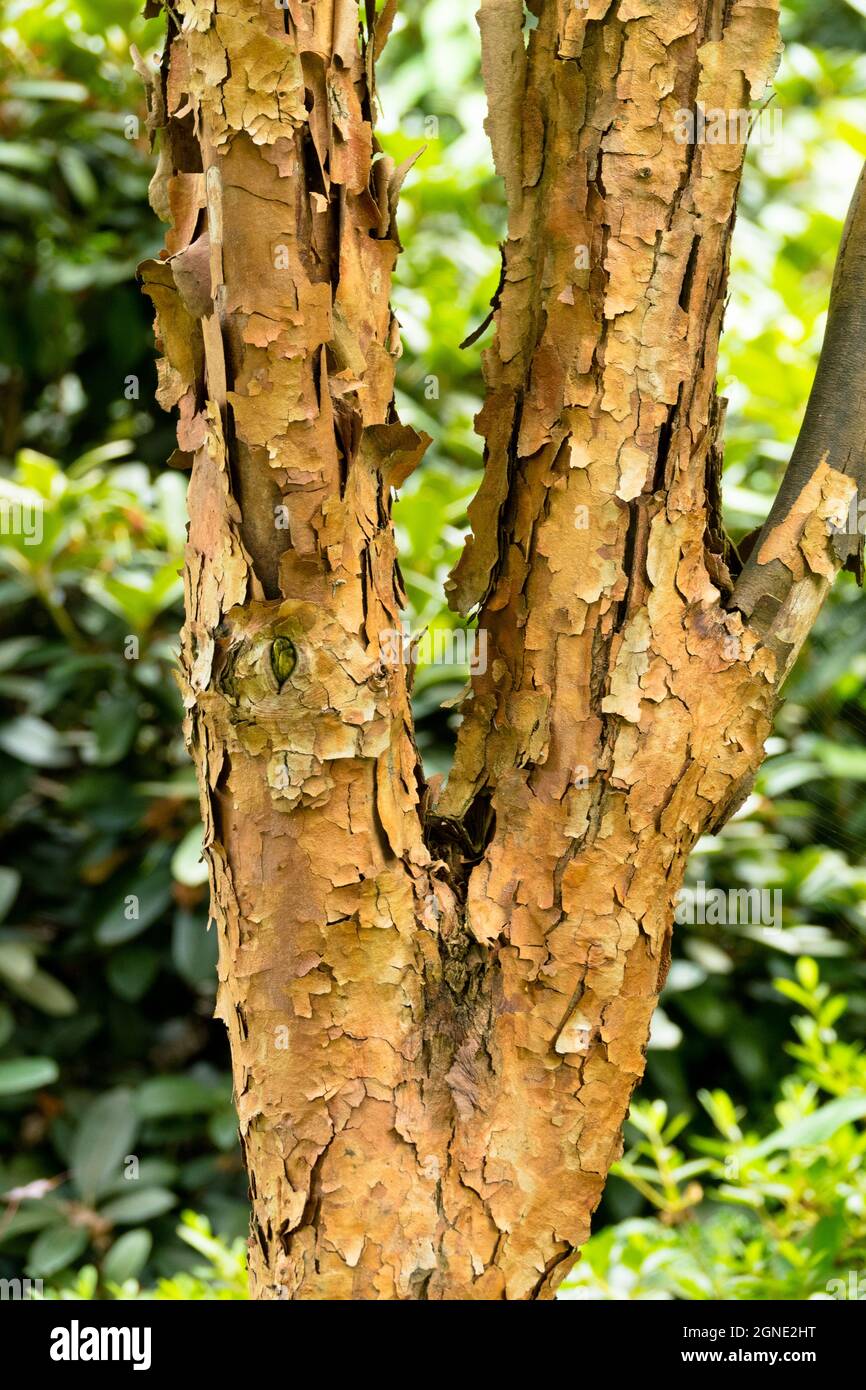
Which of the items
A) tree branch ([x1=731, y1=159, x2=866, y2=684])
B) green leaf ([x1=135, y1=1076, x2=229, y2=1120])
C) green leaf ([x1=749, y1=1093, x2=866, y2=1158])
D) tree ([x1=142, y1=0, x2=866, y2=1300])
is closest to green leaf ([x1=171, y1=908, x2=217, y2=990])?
green leaf ([x1=135, y1=1076, x2=229, y2=1120])

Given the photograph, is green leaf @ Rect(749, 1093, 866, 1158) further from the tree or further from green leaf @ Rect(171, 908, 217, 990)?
green leaf @ Rect(171, 908, 217, 990)

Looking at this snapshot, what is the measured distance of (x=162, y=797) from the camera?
1.74 metres

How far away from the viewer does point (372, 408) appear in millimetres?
712

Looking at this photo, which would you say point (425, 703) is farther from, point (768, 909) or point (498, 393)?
point (498, 393)

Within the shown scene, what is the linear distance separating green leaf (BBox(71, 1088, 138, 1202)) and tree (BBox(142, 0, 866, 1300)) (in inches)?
40.1

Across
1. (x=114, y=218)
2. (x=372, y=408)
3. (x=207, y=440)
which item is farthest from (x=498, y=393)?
(x=114, y=218)

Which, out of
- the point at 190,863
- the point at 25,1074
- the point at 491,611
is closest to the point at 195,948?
the point at 190,863

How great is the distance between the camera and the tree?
666 mm

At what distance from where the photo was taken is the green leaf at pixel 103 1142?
1677 mm

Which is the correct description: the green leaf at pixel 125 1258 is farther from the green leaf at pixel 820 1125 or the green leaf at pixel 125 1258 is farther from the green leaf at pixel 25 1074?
the green leaf at pixel 820 1125

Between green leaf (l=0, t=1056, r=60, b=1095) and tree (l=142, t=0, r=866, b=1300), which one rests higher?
tree (l=142, t=0, r=866, b=1300)

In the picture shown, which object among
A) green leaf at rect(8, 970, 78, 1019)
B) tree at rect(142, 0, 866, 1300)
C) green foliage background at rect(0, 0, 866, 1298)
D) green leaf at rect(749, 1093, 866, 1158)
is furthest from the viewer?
green leaf at rect(8, 970, 78, 1019)

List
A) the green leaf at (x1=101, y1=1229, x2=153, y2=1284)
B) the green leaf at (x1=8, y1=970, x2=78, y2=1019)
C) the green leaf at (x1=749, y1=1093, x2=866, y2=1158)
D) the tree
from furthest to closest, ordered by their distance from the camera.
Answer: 1. the green leaf at (x1=8, y1=970, x2=78, y2=1019)
2. the green leaf at (x1=101, y1=1229, x2=153, y2=1284)
3. the green leaf at (x1=749, y1=1093, x2=866, y2=1158)
4. the tree

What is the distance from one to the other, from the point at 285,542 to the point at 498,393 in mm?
176
